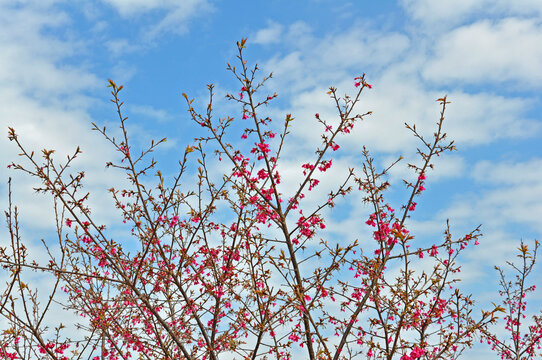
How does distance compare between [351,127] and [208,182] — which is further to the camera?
[351,127]

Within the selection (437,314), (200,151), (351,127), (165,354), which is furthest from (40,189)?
(437,314)

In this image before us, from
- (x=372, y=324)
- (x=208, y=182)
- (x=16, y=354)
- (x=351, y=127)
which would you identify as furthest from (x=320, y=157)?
(x=16, y=354)

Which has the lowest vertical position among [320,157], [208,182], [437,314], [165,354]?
[165,354]

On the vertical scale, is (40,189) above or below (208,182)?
below

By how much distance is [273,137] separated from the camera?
7.30 meters

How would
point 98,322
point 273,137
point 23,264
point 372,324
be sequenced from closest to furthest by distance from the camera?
1. point 23,264
2. point 372,324
3. point 98,322
4. point 273,137

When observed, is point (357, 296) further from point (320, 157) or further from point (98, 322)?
point (98, 322)

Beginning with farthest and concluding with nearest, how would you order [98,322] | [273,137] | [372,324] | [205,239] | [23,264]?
[273,137] < [205,239] < [98,322] < [372,324] < [23,264]

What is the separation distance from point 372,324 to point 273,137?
315 cm

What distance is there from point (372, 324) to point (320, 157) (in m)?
2.71

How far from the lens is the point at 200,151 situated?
651cm

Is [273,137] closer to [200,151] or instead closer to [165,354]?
[200,151]

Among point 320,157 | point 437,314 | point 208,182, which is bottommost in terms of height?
point 437,314

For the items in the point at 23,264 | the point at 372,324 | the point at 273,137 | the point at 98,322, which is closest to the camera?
the point at 23,264
